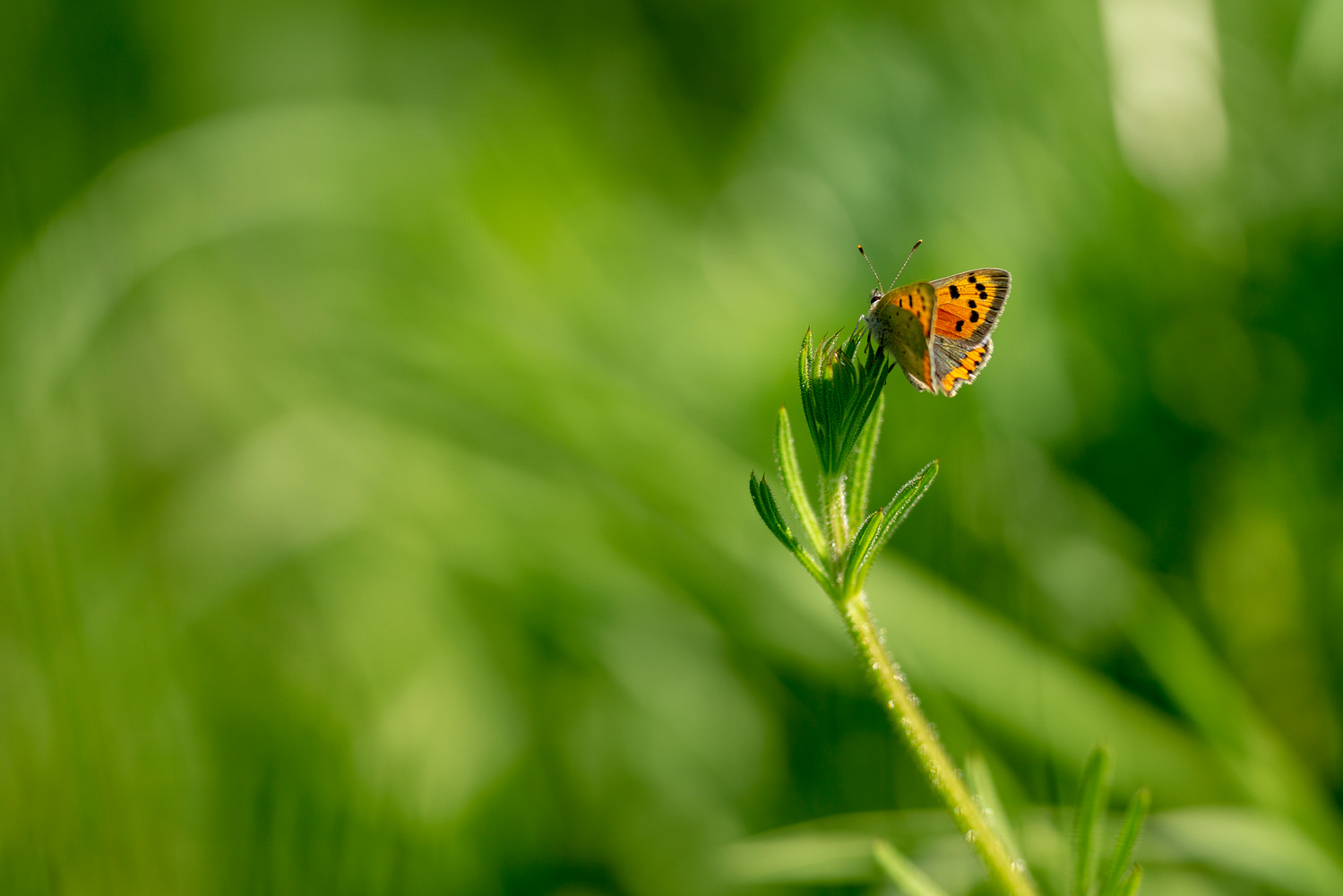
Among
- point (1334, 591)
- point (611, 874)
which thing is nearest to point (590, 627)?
point (611, 874)

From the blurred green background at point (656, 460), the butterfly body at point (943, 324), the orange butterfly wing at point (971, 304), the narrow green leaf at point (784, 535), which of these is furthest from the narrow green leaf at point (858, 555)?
the blurred green background at point (656, 460)

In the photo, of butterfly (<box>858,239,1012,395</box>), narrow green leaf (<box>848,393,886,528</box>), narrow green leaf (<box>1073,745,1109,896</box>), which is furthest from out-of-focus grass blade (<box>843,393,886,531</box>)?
narrow green leaf (<box>1073,745,1109,896</box>)

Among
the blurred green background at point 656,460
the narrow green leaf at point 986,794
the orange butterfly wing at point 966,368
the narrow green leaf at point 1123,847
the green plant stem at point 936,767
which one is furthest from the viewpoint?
the blurred green background at point 656,460

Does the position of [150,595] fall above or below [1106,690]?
above

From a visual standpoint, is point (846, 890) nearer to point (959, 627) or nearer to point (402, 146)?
point (959, 627)

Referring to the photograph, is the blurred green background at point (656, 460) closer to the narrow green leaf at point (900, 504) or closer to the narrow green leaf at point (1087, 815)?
the narrow green leaf at point (1087, 815)

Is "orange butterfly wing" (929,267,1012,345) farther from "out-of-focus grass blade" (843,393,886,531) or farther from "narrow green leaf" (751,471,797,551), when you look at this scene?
"narrow green leaf" (751,471,797,551)
